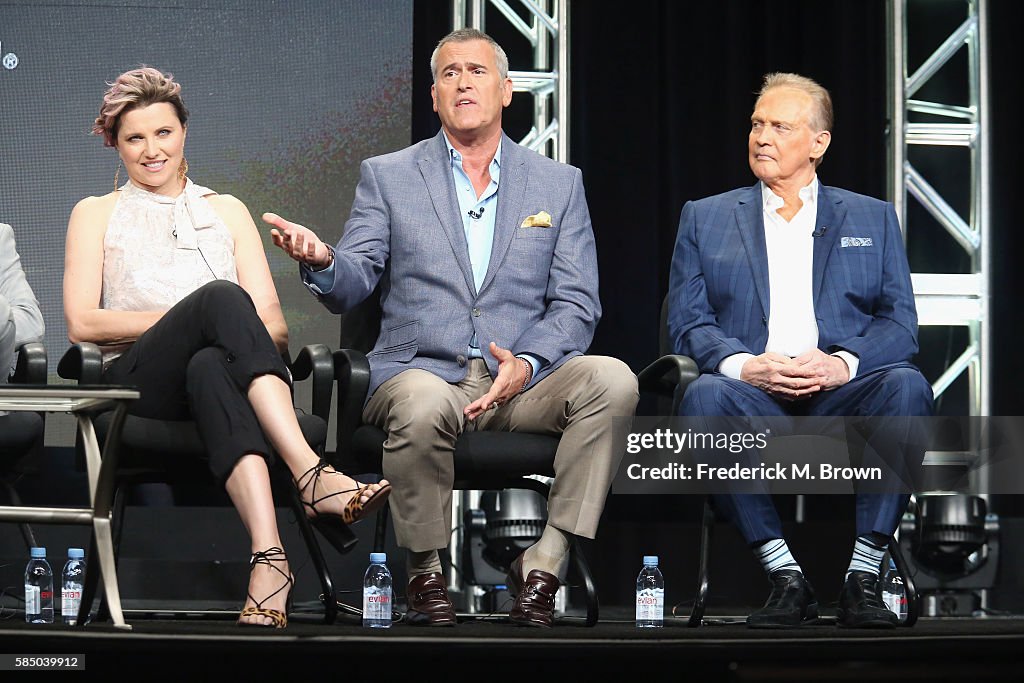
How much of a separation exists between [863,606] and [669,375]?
715 millimetres

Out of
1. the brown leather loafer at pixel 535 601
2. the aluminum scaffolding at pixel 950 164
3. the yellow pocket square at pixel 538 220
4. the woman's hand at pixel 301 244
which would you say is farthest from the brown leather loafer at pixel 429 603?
the aluminum scaffolding at pixel 950 164

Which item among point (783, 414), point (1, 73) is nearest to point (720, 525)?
point (783, 414)

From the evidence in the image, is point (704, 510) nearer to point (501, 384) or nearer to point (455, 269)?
point (501, 384)

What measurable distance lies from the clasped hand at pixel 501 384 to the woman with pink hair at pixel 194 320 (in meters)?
0.42

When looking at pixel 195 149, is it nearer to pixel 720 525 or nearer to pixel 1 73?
pixel 1 73

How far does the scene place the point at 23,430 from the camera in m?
3.12

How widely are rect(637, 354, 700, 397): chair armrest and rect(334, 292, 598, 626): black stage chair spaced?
1.10ft

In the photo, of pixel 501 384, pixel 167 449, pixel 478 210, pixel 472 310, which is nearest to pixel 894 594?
pixel 501 384

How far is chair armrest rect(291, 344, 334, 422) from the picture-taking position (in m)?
2.97

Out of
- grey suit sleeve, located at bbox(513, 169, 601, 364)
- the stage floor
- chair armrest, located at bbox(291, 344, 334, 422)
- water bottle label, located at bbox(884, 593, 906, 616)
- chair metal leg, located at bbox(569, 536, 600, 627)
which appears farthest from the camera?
water bottle label, located at bbox(884, 593, 906, 616)

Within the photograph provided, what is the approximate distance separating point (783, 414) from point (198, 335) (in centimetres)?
141

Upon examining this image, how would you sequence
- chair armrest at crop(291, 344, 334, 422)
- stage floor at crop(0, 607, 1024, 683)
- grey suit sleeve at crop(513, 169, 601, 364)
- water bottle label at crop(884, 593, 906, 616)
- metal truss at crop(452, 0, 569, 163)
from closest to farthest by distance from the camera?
stage floor at crop(0, 607, 1024, 683) → chair armrest at crop(291, 344, 334, 422) → grey suit sleeve at crop(513, 169, 601, 364) → water bottle label at crop(884, 593, 906, 616) → metal truss at crop(452, 0, 569, 163)

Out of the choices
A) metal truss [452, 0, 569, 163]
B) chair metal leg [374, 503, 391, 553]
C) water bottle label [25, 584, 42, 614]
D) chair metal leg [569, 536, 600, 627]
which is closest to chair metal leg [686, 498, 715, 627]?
chair metal leg [569, 536, 600, 627]

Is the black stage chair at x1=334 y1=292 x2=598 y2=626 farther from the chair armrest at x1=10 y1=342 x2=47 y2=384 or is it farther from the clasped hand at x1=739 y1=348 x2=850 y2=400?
the chair armrest at x1=10 y1=342 x2=47 y2=384
